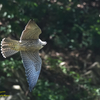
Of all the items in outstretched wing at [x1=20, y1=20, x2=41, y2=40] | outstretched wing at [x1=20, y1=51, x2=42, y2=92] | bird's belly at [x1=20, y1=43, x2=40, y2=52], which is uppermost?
outstretched wing at [x1=20, y1=20, x2=41, y2=40]

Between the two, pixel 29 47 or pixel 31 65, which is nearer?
pixel 29 47

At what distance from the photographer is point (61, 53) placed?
5.99 meters

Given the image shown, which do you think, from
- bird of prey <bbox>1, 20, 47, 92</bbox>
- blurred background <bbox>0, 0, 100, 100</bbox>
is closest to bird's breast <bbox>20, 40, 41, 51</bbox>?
bird of prey <bbox>1, 20, 47, 92</bbox>

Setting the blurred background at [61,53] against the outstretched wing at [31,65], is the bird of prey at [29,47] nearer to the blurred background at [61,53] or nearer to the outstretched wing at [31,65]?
the outstretched wing at [31,65]

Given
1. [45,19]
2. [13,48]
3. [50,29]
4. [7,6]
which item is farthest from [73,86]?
[13,48]

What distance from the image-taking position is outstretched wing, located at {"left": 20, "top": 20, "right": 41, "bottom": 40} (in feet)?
9.46

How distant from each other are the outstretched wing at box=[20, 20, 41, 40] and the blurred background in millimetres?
1899

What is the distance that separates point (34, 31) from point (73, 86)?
319 cm

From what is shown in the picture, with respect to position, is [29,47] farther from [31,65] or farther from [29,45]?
[31,65]

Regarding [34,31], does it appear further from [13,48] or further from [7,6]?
[7,6]

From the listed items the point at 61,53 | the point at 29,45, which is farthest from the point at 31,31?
the point at 61,53

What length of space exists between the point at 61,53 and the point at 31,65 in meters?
2.60

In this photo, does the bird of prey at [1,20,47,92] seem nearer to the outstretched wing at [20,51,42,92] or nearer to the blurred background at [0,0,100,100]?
the outstretched wing at [20,51,42,92]

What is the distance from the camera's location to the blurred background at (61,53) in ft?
17.8
